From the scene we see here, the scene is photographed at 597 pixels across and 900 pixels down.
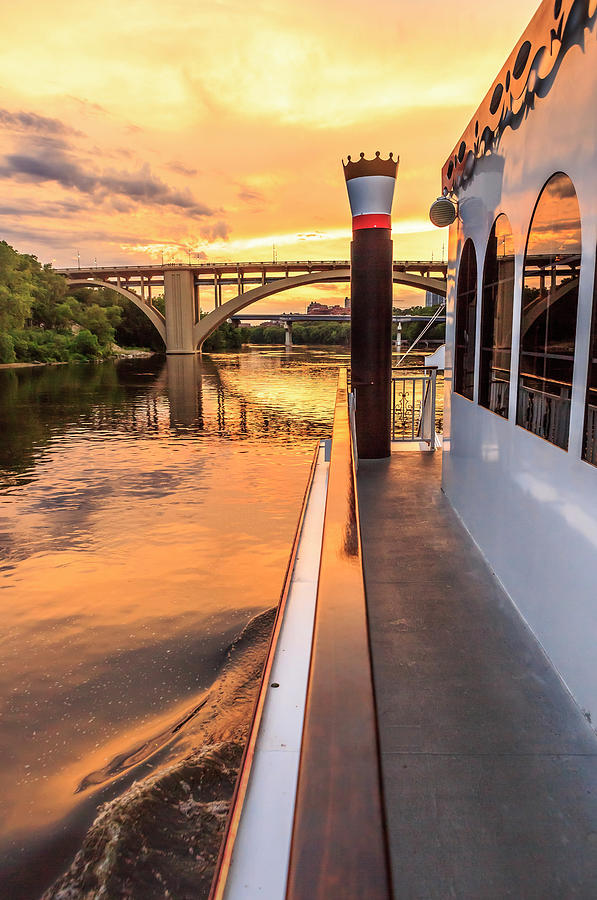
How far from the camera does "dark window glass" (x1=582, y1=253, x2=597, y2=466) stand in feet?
8.33

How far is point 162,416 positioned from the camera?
74.6 feet

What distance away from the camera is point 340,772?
826 mm

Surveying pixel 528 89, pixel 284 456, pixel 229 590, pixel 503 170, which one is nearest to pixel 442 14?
pixel 503 170

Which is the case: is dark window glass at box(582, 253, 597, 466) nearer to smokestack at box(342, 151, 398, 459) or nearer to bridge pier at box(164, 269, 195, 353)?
smokestack at box(342, 151, 398, 459)

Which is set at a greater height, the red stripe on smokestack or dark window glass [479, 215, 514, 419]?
the red stripe on smokestack

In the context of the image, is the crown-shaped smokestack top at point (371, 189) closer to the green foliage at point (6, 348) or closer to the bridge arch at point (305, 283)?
the bridge arch at point (305, 283)

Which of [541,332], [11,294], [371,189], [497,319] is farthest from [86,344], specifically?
[541,332]

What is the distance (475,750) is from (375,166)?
6.65m

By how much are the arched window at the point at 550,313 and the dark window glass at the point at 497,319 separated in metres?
0.36

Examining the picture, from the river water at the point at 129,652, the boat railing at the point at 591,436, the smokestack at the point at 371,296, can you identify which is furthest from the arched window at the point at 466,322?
the river water at the point at 129,652

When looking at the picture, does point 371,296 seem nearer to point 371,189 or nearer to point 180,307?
point 371,189

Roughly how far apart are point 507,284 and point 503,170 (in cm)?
71

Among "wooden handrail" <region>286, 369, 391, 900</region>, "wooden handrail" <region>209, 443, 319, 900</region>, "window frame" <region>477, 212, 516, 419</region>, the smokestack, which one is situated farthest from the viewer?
the smokestack

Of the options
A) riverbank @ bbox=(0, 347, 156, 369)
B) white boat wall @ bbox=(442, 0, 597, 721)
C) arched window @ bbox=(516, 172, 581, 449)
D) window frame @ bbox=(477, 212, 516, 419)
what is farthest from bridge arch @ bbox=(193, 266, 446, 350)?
arched window @ bbox=(516, 172, 581, 449)
